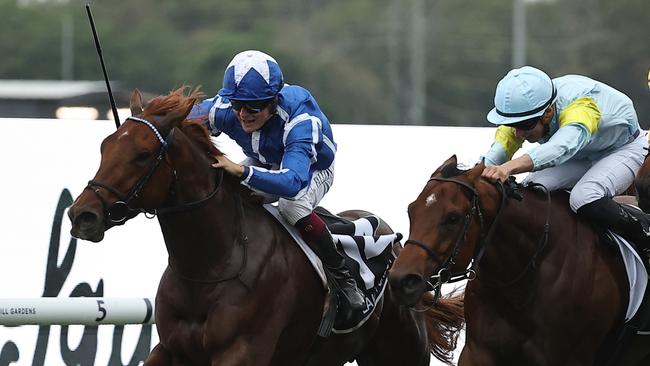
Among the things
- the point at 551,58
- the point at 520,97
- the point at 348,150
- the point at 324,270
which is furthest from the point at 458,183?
the point at 551,58

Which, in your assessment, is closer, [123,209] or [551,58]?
[123,209]

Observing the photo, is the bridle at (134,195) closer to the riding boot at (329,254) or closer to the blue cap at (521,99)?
the riding boot at (329,254)

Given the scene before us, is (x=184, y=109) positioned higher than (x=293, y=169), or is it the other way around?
(x=184, y=109)

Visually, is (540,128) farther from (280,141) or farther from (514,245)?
(280,141)

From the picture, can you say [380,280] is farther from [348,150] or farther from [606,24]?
[606,24]

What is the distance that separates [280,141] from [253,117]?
0.22 meters

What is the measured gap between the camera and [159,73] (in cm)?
2884

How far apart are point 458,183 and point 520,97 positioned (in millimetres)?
590

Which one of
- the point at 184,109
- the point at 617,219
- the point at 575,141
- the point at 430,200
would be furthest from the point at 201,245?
the point at 617,219

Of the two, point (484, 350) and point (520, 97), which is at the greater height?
point (520, 97)

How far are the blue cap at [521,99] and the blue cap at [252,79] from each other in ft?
3.06

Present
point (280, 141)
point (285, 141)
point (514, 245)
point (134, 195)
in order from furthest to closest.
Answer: point (280, 141)
point (285, 141)
point (514, 245)
point (134, 195)

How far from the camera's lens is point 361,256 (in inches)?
249

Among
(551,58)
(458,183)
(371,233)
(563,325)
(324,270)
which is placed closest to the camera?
(458,183)
